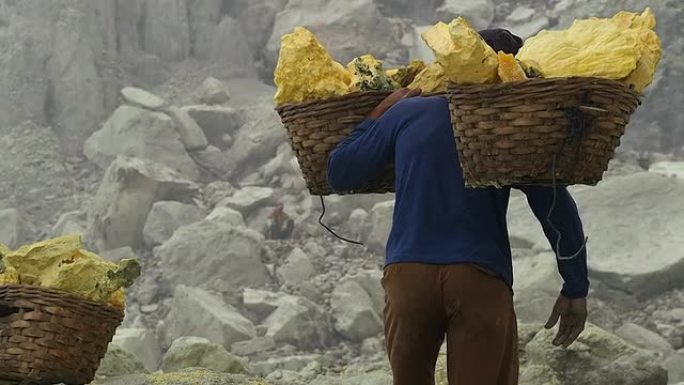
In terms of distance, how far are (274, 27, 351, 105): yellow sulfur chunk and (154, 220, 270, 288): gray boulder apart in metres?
12.9

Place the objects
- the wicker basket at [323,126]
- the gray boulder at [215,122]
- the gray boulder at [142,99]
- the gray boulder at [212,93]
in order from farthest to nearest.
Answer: the gray boulder at [212,93] < the gray boulder at [215,122] < the gray boulder at [142,99] < the wicker basket at [323,126]

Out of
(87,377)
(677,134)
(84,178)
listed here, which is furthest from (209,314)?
(677,134)

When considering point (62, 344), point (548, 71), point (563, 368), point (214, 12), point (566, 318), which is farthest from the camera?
point (214, 12)

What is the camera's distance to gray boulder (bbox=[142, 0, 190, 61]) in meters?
23.3

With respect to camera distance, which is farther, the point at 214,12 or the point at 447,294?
the point at 214,12

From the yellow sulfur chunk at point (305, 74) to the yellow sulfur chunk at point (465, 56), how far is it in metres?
0.48

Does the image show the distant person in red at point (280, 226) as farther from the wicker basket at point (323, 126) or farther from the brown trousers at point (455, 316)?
the brown trousers at point (455, 316)

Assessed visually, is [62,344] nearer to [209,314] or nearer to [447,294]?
[447,294]

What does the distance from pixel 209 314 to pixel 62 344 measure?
10.2 meters

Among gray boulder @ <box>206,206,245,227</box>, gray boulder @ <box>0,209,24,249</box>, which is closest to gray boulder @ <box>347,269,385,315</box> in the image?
gray boulder @ <box>206,206,245,227</box>

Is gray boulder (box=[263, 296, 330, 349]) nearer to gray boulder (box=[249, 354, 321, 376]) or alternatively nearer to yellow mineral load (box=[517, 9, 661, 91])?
gray boulder (box=[249, 354, 321, 376])

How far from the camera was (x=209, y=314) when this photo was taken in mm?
13242

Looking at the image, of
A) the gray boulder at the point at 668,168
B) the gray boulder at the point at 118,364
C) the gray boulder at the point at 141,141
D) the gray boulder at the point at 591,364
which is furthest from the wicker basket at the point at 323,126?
the gray boulder at the point at 141,141

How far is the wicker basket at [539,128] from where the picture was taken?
7.02 feet
